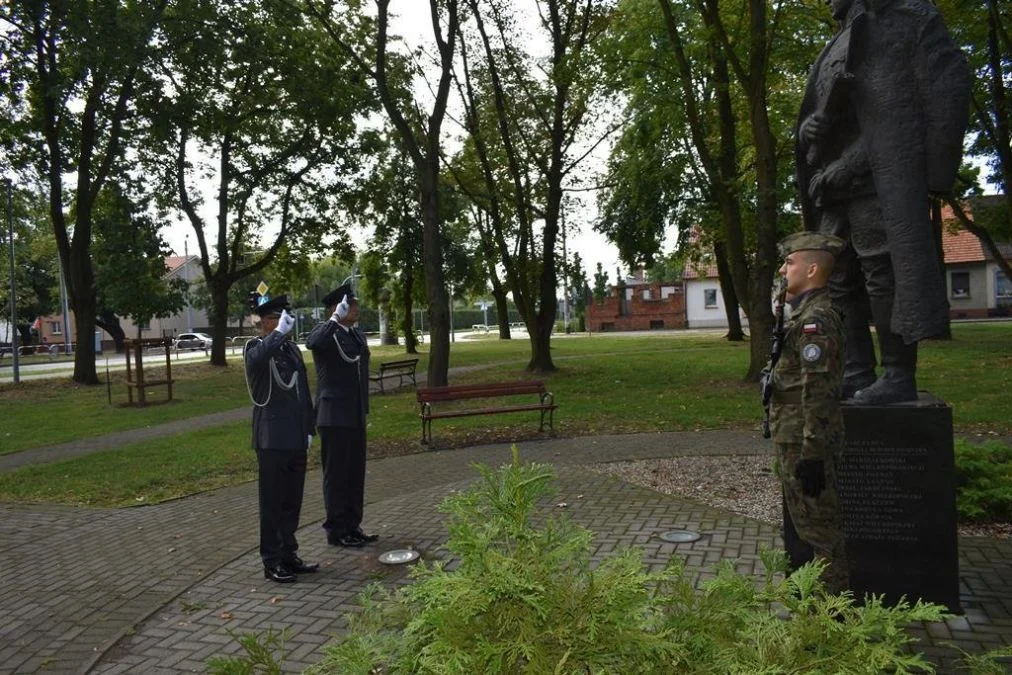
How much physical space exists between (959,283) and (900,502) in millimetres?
53824

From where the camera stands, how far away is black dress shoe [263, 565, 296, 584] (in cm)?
555

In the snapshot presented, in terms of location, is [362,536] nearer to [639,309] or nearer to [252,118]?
[252,118]

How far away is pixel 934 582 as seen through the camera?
13.9 ft

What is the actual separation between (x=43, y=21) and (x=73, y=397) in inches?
415

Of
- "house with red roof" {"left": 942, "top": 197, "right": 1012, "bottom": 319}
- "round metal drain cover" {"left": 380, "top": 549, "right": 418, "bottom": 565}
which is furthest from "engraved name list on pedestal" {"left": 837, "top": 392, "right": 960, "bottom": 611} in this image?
"house with red roof" {"left": 942, "top": 197, "right": 1012, "bottom": 319}

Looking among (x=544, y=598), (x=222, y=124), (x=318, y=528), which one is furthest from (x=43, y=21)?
(x=544, y=598)

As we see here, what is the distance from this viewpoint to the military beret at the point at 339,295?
6430 millimetres

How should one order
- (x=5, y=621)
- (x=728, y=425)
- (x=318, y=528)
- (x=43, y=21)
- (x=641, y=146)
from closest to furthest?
1. (x=5, y=621)
2. (x=318, y=528)
3. (x=728, y=425)
4. (x=43, y=21)
5. (x=641, y=146)

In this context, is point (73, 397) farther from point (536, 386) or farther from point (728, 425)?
point (728, 425)

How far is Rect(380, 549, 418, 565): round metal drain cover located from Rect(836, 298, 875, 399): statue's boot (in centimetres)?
Answer: 337

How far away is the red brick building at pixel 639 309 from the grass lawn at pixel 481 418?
3762 centimetres

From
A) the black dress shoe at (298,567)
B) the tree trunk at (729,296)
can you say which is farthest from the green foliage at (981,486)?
the tree trunk at (729,296)

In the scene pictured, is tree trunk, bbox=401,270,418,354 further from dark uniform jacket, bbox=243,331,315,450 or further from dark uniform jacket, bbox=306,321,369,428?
dark uniform jacket, bbox=243,331,315,450

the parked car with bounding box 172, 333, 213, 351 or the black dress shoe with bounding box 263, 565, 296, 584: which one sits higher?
the parked car with bounding box 172, 333, 213, 351
